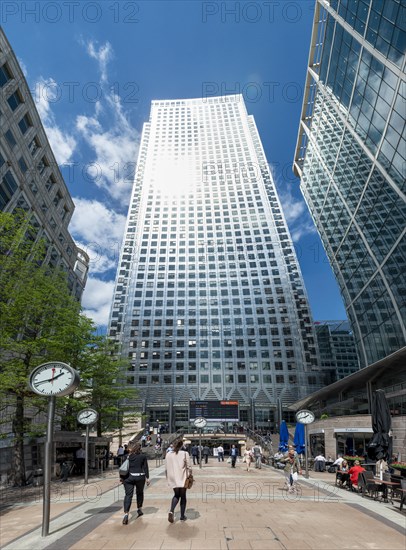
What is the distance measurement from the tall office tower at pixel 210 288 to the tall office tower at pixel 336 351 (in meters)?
3.59

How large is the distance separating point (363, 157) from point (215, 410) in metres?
41.2

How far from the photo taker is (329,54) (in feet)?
130

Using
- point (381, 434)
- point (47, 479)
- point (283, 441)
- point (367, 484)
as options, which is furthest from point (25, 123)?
point (367, 484)

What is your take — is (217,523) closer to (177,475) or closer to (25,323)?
(177,475)

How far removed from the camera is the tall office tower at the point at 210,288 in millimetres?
81125

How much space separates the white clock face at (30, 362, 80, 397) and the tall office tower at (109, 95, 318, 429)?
73.6m

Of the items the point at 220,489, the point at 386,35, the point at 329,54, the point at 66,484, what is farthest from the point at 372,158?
the point at 66,484

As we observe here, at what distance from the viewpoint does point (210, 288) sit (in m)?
92.3

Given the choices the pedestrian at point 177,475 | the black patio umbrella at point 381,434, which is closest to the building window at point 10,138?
the pedestrian at point 177,475

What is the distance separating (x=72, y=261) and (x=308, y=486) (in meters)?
40.6

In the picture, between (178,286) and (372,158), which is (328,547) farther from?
(178,286)

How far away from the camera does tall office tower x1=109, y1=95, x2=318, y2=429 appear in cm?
8112

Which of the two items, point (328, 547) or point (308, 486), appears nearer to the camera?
point (328, 547)

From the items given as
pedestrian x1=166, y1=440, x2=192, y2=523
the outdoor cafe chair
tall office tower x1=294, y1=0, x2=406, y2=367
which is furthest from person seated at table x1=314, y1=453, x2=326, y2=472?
pedestrian x1=166, y1=440, x2=192, y2=523
